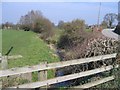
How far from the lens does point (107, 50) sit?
475 inches

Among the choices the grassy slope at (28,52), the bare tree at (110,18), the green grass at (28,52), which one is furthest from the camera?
the bare tree at (110,18)

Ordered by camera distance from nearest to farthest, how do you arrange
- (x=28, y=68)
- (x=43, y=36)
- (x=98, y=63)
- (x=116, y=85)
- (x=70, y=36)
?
1. (x=28, y=68)
2. (x=116, y=85)
3. (x=98, y=63)
4. (x=70, y=36)
5. (x=43, y=36)

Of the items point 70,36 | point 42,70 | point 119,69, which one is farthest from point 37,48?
point 42,70

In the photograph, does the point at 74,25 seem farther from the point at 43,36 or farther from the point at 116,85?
the point at 116,85

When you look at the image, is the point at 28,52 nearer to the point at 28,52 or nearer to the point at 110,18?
the point at 28,52

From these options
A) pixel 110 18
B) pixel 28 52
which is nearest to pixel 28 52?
pixel 28 52

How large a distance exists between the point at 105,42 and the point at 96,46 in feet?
1.80

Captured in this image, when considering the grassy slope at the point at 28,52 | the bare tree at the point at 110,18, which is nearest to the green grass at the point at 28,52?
the grassy slope at the point at 28,52

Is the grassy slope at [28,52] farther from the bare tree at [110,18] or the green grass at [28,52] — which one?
the bare tree at [110,18]

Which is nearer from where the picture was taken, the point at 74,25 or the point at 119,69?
the point at 119,69

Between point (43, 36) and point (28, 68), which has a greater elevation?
point (28, 68)

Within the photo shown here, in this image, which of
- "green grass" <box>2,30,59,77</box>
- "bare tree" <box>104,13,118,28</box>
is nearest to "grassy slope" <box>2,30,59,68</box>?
"green grass" <box>2,30,59,77</box>

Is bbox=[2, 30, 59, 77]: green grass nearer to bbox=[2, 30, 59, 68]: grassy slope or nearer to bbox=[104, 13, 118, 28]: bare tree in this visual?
bbox=[2, 30, 59, 68]: grassy slope

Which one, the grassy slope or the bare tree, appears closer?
the grassy slope
